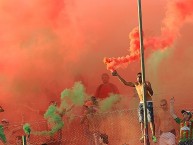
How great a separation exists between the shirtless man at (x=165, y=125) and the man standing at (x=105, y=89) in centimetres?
369

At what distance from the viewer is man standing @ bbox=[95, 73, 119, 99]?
763 inches

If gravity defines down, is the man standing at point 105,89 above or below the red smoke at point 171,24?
below

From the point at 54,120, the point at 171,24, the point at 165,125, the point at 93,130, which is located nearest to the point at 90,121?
the point at 93,130

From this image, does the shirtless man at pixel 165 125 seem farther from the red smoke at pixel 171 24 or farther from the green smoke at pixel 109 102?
the green smoke at pixel 109 102

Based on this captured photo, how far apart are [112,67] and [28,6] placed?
7.22 meters

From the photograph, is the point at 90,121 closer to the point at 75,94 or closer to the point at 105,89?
the point at 75,94

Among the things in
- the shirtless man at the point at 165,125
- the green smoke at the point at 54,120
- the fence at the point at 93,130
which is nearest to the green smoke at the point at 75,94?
the fence at the point at 93,130

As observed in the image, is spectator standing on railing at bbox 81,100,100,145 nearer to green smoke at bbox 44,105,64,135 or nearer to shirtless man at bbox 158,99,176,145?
green smoke at bbox 44,105,64,135

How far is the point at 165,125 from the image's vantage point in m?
15.5

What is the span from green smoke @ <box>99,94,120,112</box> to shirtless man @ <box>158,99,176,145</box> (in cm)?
244

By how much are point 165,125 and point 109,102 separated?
137 inches

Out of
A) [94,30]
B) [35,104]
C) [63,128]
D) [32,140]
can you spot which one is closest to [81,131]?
[63,128]

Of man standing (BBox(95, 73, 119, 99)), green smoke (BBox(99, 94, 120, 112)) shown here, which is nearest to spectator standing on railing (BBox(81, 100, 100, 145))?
green smoke (BBox(99, 94, 120, 112))

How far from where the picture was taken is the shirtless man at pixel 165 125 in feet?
49.7
